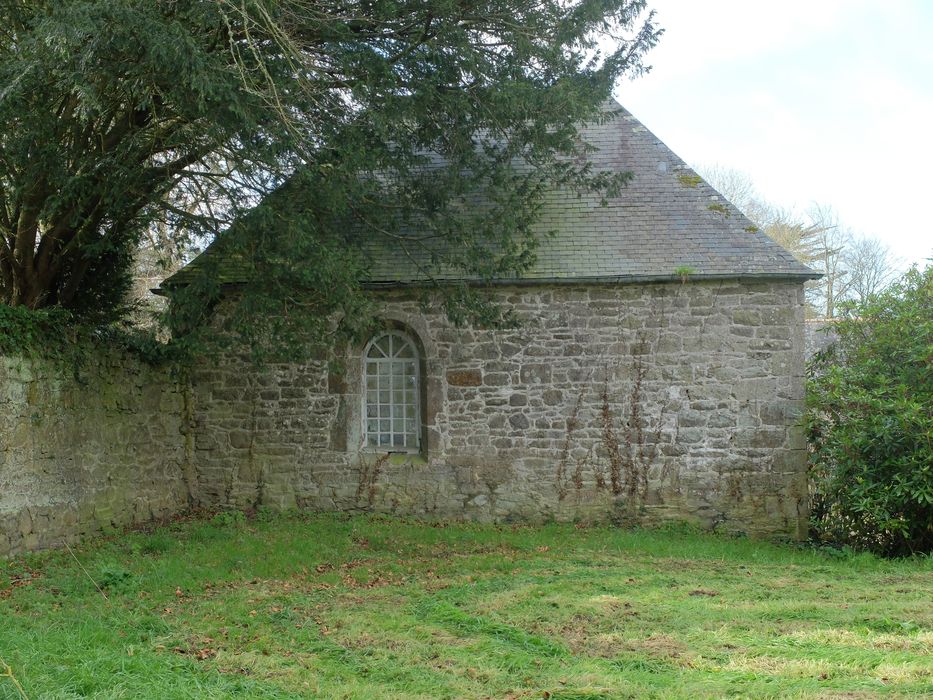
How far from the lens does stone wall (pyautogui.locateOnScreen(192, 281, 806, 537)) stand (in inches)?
432

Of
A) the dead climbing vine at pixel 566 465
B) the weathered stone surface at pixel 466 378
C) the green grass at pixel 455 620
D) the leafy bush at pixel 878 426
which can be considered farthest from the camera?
the weathered stone surface at pixel 466 378

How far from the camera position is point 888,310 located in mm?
10297

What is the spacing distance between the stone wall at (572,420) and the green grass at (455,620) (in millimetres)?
1370

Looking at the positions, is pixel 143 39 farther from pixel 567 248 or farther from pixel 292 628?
pixel 567 248

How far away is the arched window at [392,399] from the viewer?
11.7 m

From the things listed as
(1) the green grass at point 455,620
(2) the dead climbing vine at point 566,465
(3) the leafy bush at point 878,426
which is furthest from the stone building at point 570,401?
(1) the green grass at point 455,620

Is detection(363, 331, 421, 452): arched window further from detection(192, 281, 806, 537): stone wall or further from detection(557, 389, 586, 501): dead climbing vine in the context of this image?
detection(557, 389, 586, 501): dead climbing vine

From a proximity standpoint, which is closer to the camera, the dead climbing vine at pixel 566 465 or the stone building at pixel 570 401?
the stone building at pixel 570 401

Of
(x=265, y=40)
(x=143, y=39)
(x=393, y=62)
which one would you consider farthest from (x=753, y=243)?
(x=143, y=39)

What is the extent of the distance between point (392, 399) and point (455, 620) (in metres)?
5.71

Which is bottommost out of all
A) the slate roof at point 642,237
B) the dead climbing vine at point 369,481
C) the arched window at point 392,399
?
the dead climbing vine at point 369,481

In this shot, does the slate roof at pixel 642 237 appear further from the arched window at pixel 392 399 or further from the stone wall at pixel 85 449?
the stone wall at pixel 85 449

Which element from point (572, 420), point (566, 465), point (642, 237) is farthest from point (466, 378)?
point (642, 237)

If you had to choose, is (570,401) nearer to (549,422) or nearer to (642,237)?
(549,422)
